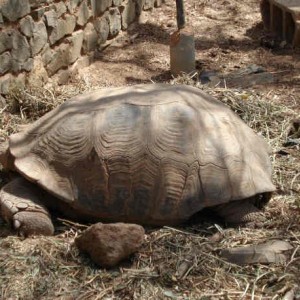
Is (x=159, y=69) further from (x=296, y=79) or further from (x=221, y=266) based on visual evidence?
(x=221, y=266)

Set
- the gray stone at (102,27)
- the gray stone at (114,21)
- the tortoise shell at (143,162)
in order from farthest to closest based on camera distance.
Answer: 1. the gray stone at (114,21)
2. the gray stone at (102,27)
3. the tortoise shell at (143,162)

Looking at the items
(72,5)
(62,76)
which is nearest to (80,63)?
(62,76)

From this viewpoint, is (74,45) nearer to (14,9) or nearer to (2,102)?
(14,9)

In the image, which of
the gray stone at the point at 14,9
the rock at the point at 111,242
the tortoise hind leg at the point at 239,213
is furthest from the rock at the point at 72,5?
the rock at the point at 111,242

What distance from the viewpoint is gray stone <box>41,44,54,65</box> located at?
610cm

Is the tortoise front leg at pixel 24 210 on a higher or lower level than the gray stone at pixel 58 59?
higher

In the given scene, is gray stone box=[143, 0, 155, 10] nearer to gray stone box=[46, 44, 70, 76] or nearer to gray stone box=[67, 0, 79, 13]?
gray stone box=[67, 0, 79, 13]

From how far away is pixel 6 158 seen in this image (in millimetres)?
4113

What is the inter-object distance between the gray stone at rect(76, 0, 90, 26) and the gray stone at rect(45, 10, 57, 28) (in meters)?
0.62

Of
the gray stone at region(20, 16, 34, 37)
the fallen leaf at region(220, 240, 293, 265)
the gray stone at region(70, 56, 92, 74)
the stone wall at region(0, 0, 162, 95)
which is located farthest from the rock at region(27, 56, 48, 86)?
the fallen leaf at region(220, 240, 293, 265)

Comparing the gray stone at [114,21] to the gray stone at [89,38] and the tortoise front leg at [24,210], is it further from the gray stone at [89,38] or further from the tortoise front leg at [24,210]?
the tortoise front leg at [24,210]

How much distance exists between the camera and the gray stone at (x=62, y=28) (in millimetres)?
6265

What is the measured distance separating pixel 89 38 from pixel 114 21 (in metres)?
0.78

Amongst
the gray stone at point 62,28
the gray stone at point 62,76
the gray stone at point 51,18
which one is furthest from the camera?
the gray stone at point 62,76
